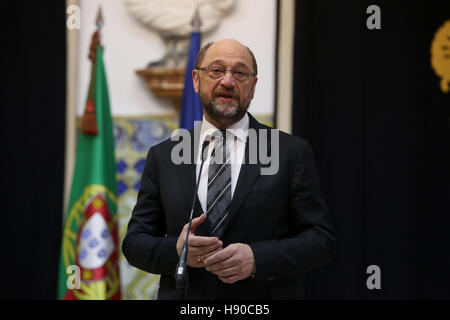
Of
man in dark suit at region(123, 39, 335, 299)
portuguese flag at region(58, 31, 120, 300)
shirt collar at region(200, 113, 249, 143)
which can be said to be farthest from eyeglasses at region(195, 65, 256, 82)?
portuguese flag at region(58, 31, 120, 300)

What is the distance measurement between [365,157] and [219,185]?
74.9 inches

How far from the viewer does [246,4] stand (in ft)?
11.8

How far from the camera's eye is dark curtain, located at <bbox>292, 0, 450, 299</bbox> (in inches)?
128

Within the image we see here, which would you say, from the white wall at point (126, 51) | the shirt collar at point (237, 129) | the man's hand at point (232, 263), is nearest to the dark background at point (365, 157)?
the white wall at point (126, 51)

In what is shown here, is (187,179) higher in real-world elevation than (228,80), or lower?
lower

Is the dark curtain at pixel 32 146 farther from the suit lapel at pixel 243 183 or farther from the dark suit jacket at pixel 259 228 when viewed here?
the suit lapel at pixel 243 183

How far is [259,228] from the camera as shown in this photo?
5.14ft

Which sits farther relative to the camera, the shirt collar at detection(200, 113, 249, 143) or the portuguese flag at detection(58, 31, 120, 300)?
the portuguese flag at detection(58, 31, 120, 300)

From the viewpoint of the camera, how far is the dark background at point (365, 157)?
324cm

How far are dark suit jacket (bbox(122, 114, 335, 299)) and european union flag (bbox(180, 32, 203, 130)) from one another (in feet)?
5.26

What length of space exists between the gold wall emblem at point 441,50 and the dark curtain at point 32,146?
7.54 feet

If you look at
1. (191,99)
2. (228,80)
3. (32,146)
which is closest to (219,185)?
(228,80)

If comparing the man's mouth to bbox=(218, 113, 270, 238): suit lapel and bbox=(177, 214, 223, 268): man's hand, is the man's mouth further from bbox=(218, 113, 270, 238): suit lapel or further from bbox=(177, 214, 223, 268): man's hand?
bbox=(177, 214, 223, 268): man's hand

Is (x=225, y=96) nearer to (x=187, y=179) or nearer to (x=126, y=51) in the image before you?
(x=187, y=179)
